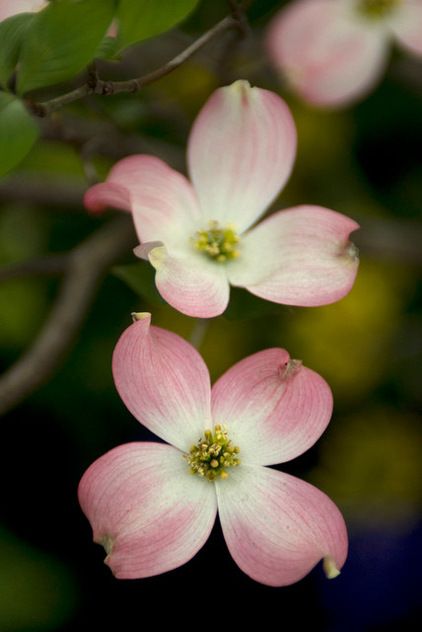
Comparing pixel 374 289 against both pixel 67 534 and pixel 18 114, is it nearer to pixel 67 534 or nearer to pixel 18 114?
pixel 67 534

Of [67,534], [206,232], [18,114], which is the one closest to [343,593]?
[67,534]

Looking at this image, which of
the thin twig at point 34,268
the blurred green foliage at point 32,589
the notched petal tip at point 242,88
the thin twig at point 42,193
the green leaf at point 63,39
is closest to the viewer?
the green leaf at point 63,39

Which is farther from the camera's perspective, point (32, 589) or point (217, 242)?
point (32, 589)

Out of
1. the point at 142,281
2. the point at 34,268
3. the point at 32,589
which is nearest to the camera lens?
the point at 142,281

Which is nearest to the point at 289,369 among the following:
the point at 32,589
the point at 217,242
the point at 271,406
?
the point at 271,406

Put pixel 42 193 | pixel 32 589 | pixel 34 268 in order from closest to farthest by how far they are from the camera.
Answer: pixel 34 268 → pixel 42 193 → pixel 32 589

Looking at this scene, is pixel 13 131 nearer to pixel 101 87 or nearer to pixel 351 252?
pixel 101 87

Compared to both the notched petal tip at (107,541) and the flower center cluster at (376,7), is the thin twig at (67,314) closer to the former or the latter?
the notched petal tip at (107,541)

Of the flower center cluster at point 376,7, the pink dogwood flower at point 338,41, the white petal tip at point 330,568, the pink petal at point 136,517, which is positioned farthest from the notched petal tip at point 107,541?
the flower center cluster at point 376,7
